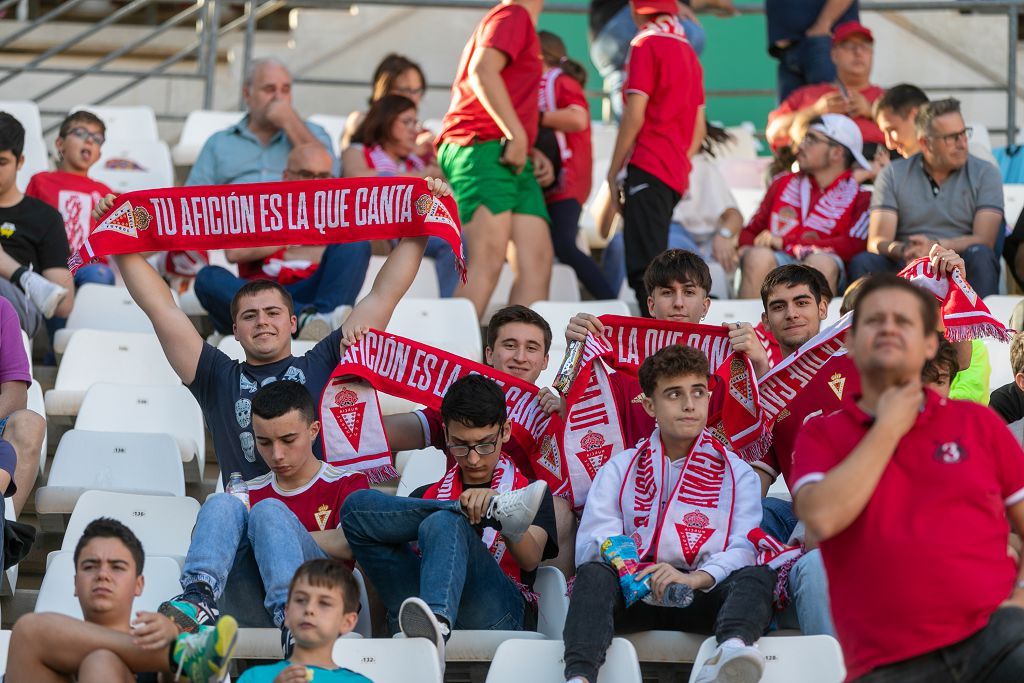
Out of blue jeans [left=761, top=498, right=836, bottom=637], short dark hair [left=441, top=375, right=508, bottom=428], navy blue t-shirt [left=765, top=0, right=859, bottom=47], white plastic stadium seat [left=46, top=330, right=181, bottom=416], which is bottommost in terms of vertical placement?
blue jeans [left=761, top=498, right=836, bottom=637]

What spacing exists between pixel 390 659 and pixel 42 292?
2421 mm

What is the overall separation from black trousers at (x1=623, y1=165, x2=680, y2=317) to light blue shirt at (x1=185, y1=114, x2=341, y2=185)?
53.6 inches

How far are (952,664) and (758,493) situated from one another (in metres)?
1.20

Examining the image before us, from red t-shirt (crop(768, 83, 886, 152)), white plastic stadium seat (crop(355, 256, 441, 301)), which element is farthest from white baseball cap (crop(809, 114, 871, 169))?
white plastic stadium seat (crop(355, 256, 441, 301))

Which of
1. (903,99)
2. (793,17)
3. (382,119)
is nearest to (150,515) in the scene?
(382,119)

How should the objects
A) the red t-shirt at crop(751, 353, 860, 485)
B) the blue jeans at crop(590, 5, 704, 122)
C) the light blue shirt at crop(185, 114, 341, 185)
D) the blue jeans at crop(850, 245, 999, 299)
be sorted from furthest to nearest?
the blue jeans at crop(590, 5, 704, 122) < the light blue shirt at crop(185, 114, 341, 185) < the blue jeans at crop(850, 245, 999, 299) < the red t-shirt at crop(751, 353, 860, 485)

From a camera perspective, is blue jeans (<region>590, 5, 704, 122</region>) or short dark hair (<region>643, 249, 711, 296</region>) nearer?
short dark hair (<region>643, 249, 711, 296</region>)

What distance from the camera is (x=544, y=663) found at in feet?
11.9

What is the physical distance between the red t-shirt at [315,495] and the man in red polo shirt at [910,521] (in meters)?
1.63

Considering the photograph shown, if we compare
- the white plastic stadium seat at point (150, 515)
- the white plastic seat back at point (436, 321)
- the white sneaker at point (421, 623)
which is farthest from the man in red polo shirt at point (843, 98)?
the white sneaker at point (421, 623)

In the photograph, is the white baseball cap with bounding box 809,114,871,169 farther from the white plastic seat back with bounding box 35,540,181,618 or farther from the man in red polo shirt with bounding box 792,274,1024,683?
the man in red polo shirt with bounding box 792,274,1024,683

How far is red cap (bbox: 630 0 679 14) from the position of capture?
6.10m

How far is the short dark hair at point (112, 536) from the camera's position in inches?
136

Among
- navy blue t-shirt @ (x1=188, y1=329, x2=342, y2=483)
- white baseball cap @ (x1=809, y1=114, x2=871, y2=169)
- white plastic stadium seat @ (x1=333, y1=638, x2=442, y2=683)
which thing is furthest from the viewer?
white baseball cap @ (x1=809, y1=114, x2=871, y2=169)
